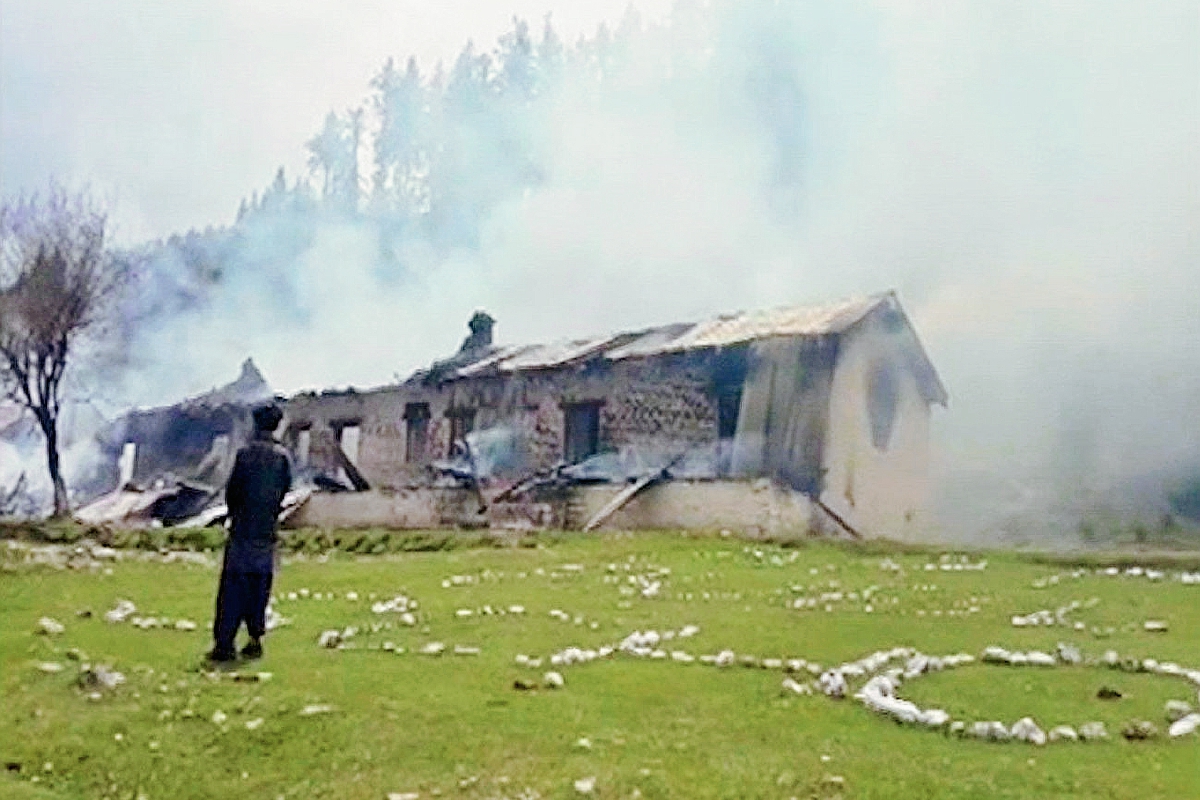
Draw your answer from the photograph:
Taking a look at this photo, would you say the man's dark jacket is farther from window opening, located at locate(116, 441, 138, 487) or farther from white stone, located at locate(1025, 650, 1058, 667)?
window opening, located at locate(116, 441, 138, 487)

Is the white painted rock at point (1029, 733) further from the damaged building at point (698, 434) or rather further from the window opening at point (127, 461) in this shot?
the window opening at point (127, 461)

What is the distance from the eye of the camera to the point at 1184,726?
11.1 metres

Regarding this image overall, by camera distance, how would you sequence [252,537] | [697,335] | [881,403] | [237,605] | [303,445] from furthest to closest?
[303,445] < [697,335] < [881,403] < [252,537] < [237,605]

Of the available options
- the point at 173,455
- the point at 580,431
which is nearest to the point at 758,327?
the point at 580,431

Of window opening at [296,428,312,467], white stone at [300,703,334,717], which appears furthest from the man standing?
window opening at [296,428,312,467]

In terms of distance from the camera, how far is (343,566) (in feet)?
90.9

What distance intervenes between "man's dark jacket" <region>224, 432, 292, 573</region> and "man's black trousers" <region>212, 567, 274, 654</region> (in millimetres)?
118

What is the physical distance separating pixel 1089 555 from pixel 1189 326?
29.6 meters

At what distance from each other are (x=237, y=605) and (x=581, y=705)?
4260 mm

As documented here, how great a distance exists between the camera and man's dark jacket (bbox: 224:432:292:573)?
595 inches

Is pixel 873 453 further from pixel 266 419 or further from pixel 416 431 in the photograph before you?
pixel 266 419

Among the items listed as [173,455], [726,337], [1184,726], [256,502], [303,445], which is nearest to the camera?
[1184,726]

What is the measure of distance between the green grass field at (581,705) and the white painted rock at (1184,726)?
122mm

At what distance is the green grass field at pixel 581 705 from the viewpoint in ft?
32.5
